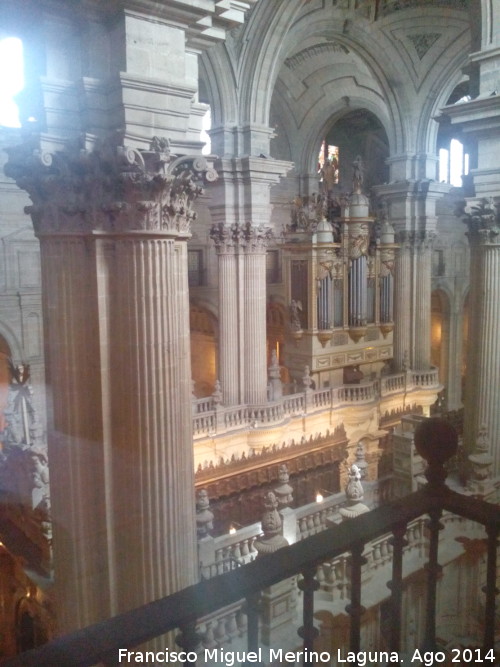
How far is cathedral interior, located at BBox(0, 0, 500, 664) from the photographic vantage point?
4.91m

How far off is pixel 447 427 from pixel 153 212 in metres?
3.37

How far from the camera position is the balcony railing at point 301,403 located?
12625 mm

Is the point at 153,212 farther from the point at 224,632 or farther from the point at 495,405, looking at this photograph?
the point at 495,405

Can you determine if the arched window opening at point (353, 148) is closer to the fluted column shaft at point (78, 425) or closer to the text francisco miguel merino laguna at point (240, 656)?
the fluted column shaft at point (78, 425)

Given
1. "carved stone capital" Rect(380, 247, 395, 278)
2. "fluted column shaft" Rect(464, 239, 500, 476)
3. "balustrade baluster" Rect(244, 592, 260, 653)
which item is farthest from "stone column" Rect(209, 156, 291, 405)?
"balustrade baluster" Rect(244, 592, 260, 653)

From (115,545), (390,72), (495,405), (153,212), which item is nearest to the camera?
(153,212)

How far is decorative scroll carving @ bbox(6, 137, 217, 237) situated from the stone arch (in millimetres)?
13423

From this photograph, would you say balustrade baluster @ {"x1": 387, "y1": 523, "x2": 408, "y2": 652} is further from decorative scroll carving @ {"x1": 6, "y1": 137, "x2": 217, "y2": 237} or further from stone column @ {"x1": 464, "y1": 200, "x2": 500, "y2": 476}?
stone column @ {"x1": 464, "y1": 200, "x2": 500, "y2": 476}

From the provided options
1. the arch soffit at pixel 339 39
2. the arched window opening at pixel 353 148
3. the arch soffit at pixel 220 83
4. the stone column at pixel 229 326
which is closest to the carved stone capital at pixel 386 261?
the arch soffit at pixel 339 39

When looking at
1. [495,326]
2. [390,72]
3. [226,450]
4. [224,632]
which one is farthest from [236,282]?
[224,632]

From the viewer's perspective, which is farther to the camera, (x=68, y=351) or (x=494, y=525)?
(x=68, y=351)

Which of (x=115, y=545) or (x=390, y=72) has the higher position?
(x=390, y=72)

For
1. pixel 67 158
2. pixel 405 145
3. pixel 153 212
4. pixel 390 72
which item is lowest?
pixel 153 212

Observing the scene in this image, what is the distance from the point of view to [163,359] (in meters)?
5.07
